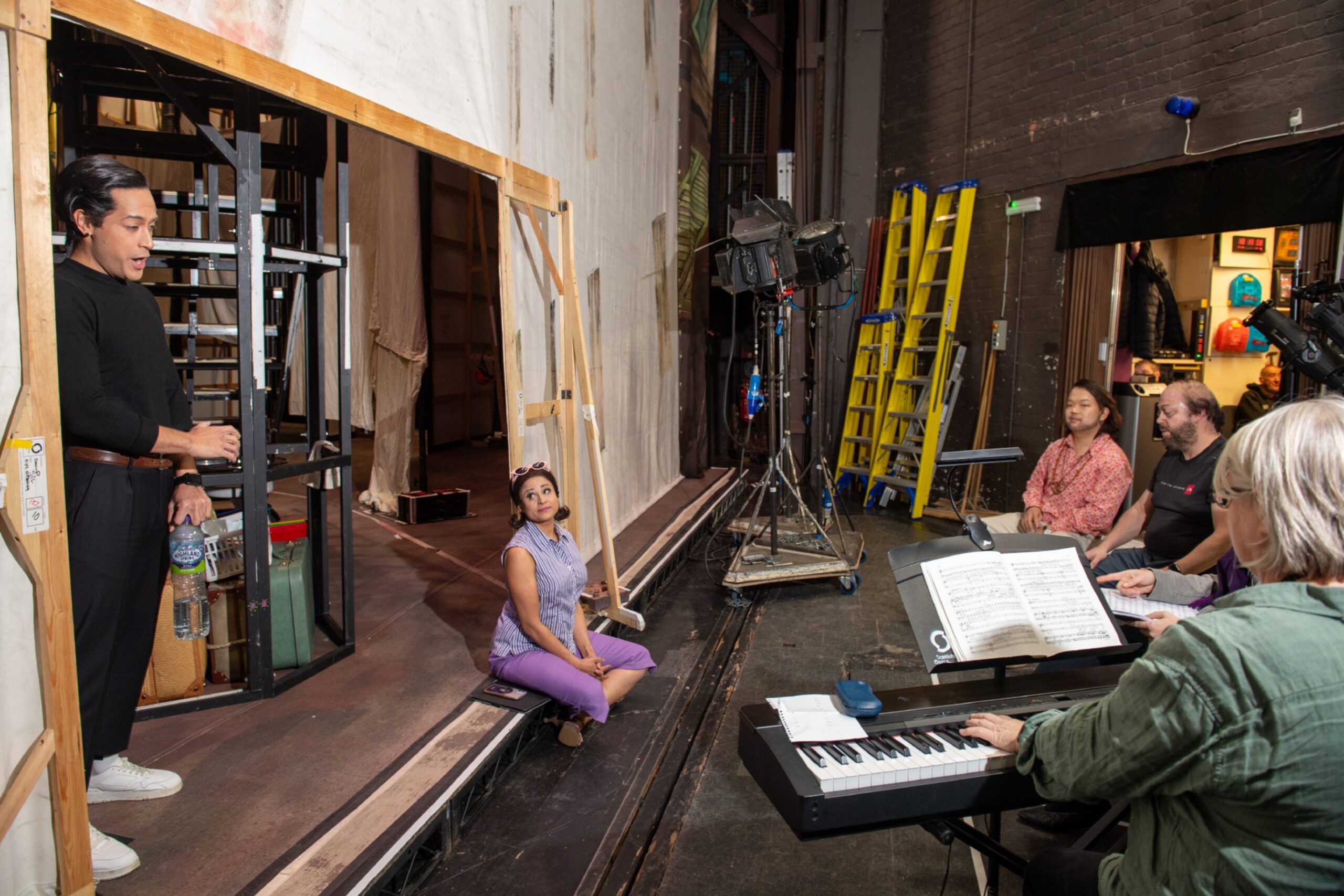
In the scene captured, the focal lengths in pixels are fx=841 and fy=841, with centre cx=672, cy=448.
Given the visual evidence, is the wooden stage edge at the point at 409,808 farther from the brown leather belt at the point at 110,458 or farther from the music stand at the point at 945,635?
the music stand at the point at 945,635

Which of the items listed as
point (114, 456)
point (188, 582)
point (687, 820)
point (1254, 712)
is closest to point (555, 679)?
point (687, 820)

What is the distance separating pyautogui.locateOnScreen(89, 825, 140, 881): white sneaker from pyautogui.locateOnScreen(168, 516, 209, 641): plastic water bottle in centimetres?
74

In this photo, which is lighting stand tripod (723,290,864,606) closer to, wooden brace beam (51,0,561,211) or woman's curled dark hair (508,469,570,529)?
woman's curled dark hair (508,469,570,529)

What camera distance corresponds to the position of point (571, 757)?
295 centimetres

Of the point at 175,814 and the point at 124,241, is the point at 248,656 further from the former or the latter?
the point at 124,241

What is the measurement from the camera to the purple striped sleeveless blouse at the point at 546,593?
2.96 metres

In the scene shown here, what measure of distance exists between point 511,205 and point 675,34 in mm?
4638

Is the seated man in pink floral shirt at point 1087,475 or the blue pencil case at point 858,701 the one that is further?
the seated man in pink floral shirt at point 1087,475

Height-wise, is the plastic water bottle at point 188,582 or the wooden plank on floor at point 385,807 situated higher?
the plastic water bottle at point 188,582

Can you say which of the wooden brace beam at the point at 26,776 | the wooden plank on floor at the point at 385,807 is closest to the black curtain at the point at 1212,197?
the wooden plank on floor at the point at 385,807

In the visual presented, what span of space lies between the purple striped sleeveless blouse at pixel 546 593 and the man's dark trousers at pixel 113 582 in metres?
1.07

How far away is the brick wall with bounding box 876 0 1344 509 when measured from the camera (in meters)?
5.03

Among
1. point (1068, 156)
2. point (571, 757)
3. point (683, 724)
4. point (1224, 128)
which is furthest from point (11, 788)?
point (1068, 156)

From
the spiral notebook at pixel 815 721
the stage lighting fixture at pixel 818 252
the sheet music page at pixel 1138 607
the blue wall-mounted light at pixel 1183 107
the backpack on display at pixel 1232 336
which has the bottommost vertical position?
the sheet music page at pixel 1138 607
